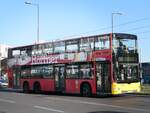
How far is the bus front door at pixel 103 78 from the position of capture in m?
25.6

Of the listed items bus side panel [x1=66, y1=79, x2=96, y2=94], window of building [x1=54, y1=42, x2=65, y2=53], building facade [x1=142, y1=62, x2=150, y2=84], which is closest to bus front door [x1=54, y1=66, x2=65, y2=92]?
bus side panel [x1=66, y1=79, x2=96, y2=94]

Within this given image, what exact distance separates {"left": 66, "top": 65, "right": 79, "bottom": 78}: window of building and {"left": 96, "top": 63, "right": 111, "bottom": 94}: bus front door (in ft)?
6.82

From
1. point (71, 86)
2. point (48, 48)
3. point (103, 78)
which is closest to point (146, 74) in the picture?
point (48, 48)

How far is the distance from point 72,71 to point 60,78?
60.5 inches

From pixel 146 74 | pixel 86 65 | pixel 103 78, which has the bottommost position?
pixel 103 78

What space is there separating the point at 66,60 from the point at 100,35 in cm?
384

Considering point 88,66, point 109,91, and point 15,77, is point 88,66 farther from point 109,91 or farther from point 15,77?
point 15,77

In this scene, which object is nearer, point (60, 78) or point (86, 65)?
point (86, 65)

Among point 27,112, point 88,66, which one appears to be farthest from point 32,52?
point 27,112

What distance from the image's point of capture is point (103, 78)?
25.9 metres

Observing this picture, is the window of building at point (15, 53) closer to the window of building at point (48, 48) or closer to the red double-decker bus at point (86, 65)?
the red double-decker bus at point (86, 65)

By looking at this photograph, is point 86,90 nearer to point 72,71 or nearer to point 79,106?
point 72,71

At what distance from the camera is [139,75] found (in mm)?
26750

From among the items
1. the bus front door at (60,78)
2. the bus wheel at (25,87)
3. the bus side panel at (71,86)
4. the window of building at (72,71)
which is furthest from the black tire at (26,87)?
the window of building at (72,71)
